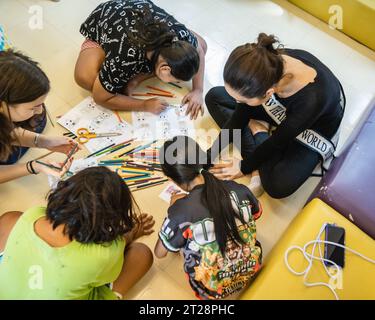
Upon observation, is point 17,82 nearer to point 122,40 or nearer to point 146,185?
point 122,40

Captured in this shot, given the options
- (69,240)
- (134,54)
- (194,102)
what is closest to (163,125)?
(194,102)

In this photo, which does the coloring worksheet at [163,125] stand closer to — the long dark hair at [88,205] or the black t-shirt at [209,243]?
the black t-shirt at [209,243]

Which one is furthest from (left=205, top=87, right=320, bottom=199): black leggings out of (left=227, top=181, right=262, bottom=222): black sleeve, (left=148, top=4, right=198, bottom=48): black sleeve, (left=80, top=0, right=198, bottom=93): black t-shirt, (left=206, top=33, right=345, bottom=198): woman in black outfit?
(left=80, top=0, right=198, bottom=93): black t-shirt

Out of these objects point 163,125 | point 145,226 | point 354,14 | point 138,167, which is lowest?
point 145,226

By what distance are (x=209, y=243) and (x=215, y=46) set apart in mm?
1636

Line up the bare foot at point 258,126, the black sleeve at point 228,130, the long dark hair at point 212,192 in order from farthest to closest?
the bare foot at point 258,126
the black sleeve at point 228,130
the long dark hair at point 212,192

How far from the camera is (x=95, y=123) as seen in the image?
2268 mm

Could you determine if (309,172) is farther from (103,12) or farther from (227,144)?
(103,12)

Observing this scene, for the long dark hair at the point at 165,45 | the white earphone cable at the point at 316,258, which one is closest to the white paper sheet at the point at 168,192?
the long dark hair at the point at 165,45

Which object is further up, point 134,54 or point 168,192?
point 134,54

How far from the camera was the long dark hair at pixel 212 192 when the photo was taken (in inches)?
55.1

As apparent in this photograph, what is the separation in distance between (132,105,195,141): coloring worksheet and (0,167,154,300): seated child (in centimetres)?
91

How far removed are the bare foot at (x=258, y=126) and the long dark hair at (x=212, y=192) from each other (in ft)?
2.29

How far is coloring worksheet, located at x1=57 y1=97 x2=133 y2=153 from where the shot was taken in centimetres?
221
